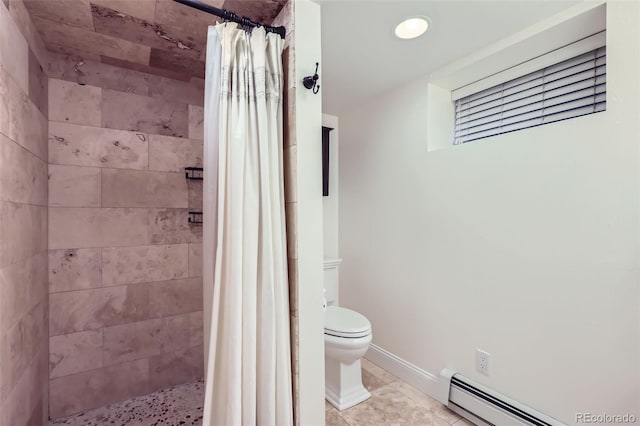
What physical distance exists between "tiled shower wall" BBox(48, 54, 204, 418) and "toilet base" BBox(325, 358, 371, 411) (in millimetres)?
958

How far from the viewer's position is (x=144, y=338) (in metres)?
1.99

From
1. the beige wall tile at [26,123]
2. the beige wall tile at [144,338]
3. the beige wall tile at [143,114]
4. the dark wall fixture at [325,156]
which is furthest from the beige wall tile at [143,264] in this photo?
the dark wall fixture at [325,156]

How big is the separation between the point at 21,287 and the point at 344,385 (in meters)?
1.78

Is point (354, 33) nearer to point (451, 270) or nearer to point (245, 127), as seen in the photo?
point (245, 127)

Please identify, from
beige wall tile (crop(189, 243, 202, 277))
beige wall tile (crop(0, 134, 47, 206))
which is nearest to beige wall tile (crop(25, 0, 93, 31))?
beige wall tile (crop(0, 134, 47, 206))

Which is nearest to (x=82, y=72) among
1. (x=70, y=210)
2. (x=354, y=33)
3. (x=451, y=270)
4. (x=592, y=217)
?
(x=70, y=210)

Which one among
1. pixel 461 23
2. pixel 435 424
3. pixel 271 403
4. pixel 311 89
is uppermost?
pixel 461 23

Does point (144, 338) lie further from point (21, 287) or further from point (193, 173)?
point (193, 173)

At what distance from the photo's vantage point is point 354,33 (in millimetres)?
1630

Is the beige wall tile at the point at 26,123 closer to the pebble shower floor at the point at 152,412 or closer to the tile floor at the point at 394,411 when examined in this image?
the pebble shower floor at the point at 152,412

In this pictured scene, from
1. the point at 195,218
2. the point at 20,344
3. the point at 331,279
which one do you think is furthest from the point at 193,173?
the point at 331,279

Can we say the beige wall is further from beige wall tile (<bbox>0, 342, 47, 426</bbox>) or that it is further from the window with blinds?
beige wall tile (<bbox>0, 342, 47, 426</bbox>)

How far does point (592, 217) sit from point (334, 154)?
1985 millimetres

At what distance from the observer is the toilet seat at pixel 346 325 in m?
1.85
